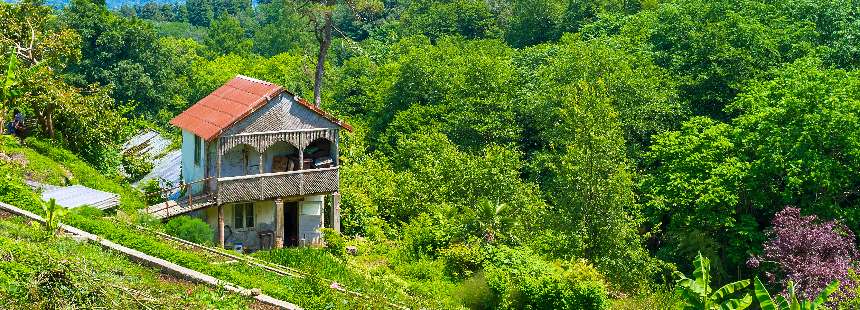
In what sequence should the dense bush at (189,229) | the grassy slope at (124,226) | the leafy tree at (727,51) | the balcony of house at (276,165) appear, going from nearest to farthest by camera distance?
1. the grassy slope at (124,226)
2. the dense bush at (189,229)
3. the balcony of house at (276,165)
4. the leafy tree at (727,51)

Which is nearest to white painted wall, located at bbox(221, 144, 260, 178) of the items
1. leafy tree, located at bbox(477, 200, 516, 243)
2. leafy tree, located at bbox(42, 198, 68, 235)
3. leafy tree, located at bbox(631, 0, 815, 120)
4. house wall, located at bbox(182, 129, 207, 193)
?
house wall, located at bbox(182, 129, 207, 193)

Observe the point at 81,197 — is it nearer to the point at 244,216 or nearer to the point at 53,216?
the point at 53,216

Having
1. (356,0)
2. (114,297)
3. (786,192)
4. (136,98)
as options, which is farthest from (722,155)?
(136,98)

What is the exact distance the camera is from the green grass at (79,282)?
42.9ft

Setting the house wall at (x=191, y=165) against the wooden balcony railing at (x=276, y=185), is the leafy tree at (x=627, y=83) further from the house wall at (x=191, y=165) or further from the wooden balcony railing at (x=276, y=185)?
the house wall at (x=191, y=165)

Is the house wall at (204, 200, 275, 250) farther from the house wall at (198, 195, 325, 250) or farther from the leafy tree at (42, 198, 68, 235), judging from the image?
the leafy tree at (42, 198, 68, 235)

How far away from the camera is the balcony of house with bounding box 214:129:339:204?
24688 mm

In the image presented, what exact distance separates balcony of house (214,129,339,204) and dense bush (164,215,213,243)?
158 cm

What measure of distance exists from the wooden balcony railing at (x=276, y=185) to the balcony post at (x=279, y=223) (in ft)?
1.26

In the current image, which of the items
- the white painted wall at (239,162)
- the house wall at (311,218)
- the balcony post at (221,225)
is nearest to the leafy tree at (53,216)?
the balcony post at (221,225)

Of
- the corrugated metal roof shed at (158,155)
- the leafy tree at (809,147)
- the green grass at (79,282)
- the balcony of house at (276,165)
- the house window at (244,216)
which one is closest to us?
the green grass at (79,282)

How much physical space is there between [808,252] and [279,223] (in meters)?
14.2

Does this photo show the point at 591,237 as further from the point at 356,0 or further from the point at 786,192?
the point at 356,0

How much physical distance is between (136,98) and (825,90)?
101 ft
